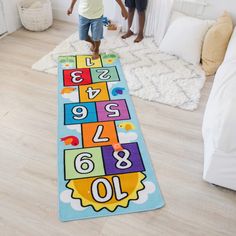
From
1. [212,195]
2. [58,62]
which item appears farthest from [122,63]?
[212,195]

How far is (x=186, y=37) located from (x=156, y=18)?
0.48 m

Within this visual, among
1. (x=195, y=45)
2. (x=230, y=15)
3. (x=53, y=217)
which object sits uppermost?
(x=230, y=15)

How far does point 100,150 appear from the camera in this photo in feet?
6.28

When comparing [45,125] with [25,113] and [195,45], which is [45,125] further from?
[195,45]

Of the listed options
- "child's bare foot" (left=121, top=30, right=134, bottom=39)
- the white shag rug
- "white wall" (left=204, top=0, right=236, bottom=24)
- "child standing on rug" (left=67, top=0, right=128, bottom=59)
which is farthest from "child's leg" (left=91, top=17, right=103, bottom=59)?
"white wall" (left=204, top=0, right=236, bottom=24)

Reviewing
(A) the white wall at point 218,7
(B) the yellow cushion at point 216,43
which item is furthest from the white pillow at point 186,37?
(A) the white wall at point 218,7

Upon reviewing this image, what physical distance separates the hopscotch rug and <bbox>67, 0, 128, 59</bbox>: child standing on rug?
0.30 metres

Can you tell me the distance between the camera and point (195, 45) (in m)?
2.69

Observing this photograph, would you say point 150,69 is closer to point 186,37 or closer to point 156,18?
point 186,37

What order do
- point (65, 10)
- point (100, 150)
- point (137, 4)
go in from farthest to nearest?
1. point (65, 10)
2. point (137, 4)
3. point (100, 150)

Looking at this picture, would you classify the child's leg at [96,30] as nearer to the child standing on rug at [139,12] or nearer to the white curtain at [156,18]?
the child standing on rug at [139,12]

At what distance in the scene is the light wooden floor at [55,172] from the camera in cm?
151

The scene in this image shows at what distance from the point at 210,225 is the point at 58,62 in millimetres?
1945

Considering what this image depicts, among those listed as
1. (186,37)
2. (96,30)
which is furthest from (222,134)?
(96,30)
